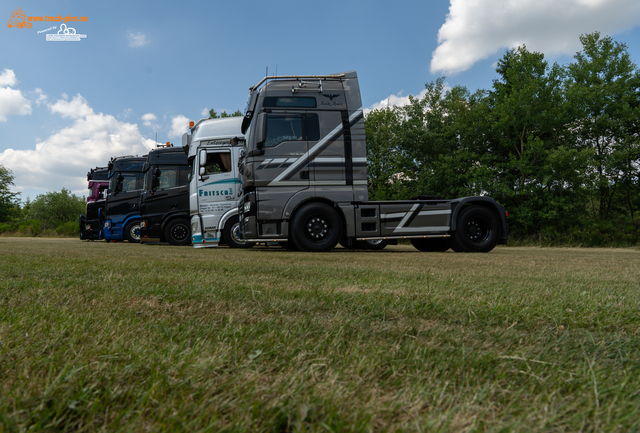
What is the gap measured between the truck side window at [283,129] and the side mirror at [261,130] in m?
0.10

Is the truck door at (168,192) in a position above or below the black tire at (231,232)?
above

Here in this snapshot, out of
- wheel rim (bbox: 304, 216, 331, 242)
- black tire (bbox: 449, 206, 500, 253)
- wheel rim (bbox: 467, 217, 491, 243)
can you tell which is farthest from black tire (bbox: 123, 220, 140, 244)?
wheel rim (bbox: 467, 217, 491, 243)

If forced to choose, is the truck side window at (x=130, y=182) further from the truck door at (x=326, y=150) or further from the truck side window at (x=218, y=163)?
the truck door at (x=326, y=150)

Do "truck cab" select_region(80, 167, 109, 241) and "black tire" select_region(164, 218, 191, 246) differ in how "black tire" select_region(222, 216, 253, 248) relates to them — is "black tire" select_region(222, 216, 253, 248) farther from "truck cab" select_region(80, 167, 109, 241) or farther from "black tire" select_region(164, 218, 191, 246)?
"truck cab" select_region(80, 167, 109, 241)

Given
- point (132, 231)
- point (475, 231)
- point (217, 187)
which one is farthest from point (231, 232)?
point (132, 231)

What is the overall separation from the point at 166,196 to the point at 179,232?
1.20 m

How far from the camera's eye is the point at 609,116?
2308 centimetres

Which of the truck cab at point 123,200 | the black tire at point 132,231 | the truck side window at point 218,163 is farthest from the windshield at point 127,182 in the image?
the truck side window at point 218,163

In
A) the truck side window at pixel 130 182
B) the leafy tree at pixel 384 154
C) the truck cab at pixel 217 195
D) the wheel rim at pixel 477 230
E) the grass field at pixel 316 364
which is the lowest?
the grass field at pixel 316 364

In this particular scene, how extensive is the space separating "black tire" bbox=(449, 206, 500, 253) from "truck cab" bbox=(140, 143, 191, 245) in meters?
7.92

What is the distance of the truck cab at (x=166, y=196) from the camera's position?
478 inches

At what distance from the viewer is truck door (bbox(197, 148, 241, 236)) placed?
400 inches

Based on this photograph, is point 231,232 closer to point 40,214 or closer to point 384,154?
point 384,154

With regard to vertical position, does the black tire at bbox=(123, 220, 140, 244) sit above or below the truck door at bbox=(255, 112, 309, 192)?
below
